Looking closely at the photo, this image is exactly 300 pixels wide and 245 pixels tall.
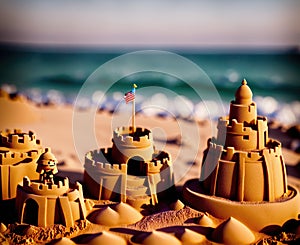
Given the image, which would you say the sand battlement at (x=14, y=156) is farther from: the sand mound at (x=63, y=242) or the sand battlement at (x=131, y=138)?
the sand mound at (x=63, y=242)

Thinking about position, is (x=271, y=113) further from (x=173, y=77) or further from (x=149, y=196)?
(x=149, y=196)

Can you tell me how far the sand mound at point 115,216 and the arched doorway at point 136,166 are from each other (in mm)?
1536

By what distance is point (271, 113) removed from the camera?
125 feet

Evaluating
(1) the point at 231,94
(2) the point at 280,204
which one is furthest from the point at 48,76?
(2) the point at 280,204

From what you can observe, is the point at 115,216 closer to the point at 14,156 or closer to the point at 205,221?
the point at 205,221

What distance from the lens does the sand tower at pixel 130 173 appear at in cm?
1437

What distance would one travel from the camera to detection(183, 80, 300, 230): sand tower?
1335 cm

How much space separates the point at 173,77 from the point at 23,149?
36.2 metres

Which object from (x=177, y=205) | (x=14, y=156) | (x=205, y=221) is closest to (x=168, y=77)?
(x=14, y=156)

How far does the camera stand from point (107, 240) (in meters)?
12.2

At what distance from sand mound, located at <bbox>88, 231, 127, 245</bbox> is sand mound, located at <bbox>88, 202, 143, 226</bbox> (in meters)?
0.89

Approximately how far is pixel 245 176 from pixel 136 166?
3503 mm

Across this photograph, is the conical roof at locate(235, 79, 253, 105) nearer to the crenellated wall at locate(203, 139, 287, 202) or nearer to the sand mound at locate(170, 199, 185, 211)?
the crenellated wall at locate(203, 139, 287, 202)

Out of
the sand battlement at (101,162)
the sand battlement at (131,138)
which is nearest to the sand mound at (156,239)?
the sand battlement at (101,162)
